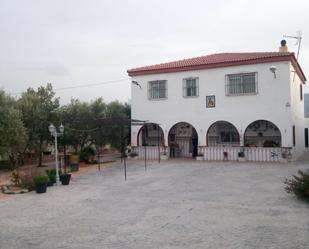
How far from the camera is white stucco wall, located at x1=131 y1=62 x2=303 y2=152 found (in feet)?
71.5

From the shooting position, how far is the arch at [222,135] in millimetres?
24625

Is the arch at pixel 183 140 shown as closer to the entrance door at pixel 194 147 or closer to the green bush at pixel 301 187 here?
the entrance door at pixel 194 147

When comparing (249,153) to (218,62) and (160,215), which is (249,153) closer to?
(218,62)

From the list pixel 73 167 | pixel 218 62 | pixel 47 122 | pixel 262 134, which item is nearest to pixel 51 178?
pixel 73 167

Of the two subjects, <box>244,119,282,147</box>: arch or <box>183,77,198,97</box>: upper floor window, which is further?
<box>183,77,198,97</box>: upper floor window

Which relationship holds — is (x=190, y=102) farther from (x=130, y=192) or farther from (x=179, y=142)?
(x=130, y=192)

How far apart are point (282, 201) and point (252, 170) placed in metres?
7.42

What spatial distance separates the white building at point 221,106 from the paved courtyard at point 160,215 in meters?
7.22

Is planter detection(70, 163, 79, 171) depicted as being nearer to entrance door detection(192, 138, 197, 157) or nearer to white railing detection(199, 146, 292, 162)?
white railing detection(199, 146, 292, 162)

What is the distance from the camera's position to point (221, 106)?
23.7m

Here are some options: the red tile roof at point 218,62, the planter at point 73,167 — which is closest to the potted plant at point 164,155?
the red tile roof at point 218,62

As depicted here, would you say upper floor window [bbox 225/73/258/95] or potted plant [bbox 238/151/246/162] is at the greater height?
upper floor window [bbox 225/73/258/95]

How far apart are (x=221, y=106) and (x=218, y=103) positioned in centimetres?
28

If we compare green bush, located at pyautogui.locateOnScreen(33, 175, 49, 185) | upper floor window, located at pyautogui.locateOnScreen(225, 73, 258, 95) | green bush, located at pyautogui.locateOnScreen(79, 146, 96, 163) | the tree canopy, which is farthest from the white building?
green bush, located at pyautogui.locateOnScreen(33, 175, 49, 185)
